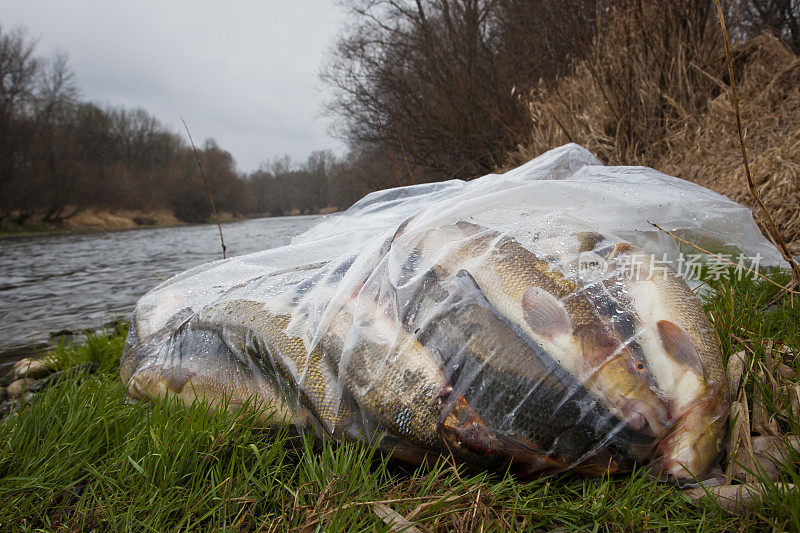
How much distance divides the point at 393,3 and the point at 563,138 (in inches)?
595

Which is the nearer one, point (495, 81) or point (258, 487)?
point (258, 487)

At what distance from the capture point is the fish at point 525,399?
1.33 m

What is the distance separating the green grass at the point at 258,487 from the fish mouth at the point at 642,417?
0.50ft

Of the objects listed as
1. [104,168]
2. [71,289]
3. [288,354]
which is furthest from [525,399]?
[104,168]

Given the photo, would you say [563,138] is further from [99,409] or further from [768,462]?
[99,409]

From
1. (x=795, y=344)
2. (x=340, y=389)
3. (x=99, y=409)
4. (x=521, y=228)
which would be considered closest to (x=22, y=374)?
(x=99, y=409)

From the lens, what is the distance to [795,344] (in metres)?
1.78

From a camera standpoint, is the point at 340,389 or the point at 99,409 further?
the point at 99,409

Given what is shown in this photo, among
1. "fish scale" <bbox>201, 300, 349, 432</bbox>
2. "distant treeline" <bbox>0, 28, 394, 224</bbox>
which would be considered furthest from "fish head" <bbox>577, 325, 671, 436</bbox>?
"distant treeline" <bbox>0, 28, 394, 224</bbox>

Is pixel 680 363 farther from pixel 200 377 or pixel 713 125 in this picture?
pixel 713 125

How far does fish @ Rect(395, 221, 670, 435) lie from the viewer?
1320mm

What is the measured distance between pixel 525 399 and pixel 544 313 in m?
0.30

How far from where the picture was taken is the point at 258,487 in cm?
149

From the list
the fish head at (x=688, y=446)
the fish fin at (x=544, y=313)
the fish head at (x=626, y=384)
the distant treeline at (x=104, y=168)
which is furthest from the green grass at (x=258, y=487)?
the distant treeline at (x=104, y=168)
